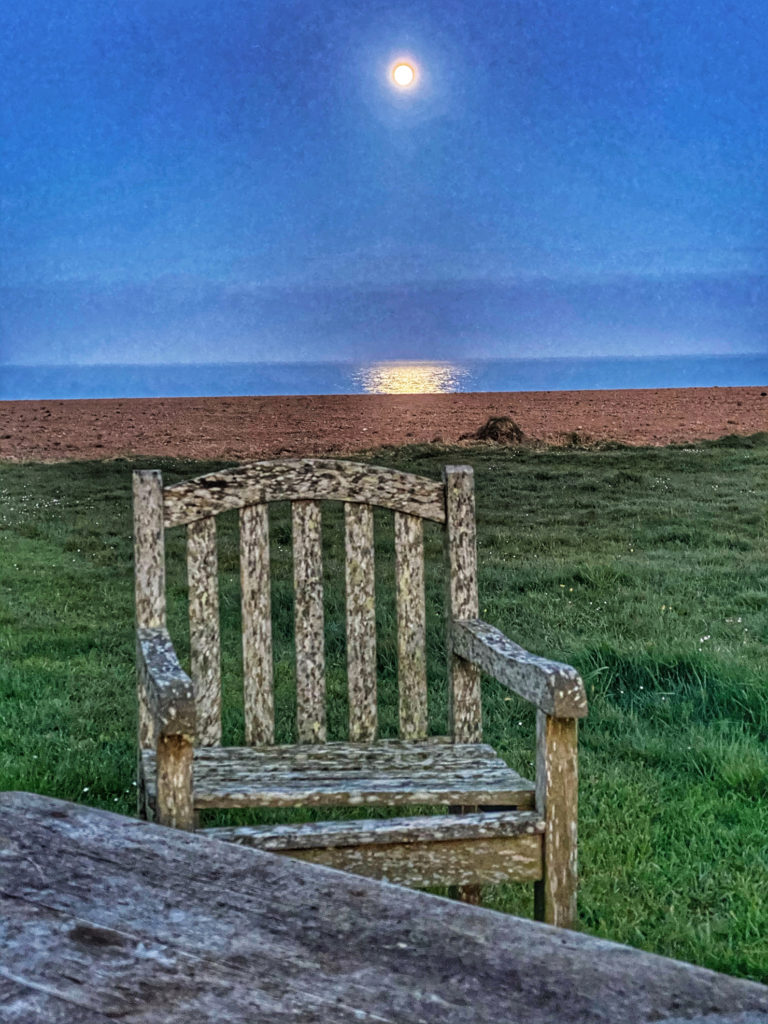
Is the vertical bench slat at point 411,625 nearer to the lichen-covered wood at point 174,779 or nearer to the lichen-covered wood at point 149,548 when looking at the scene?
the lichen-covered wood at point 149,548

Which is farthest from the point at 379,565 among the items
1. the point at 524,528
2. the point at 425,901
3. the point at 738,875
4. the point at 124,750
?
the point at 425,901

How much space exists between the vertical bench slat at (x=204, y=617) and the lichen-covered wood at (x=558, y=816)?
1113mm

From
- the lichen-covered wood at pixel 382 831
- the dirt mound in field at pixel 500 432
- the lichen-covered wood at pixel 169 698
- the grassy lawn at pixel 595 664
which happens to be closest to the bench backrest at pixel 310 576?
the lichen-covered wood at pixel 169 698

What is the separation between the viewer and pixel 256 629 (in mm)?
3160

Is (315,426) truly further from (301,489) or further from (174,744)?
(174,744)

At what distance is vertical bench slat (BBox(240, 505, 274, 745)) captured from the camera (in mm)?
3131

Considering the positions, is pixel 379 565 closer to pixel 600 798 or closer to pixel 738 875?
pixel 600 798

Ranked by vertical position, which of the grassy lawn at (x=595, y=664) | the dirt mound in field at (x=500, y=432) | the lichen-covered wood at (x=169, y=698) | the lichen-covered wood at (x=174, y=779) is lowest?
the grassy lawn at (x=595, y=664)

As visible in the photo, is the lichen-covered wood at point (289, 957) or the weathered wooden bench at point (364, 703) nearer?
the lichen-covered wood at point (289, 957)

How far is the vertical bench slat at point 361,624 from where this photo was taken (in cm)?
322

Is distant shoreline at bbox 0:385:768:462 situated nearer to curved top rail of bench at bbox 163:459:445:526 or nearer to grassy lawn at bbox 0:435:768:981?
grassy lawn at bbox 0:435:768:981

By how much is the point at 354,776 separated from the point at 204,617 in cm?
70

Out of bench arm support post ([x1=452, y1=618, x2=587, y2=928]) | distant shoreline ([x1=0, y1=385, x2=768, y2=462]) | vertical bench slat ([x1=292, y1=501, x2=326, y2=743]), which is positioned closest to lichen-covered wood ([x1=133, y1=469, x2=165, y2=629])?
vertical bench slat ([x1=292, y1=501, x2=326, y2=743])

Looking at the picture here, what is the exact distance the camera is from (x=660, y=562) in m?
8.52
